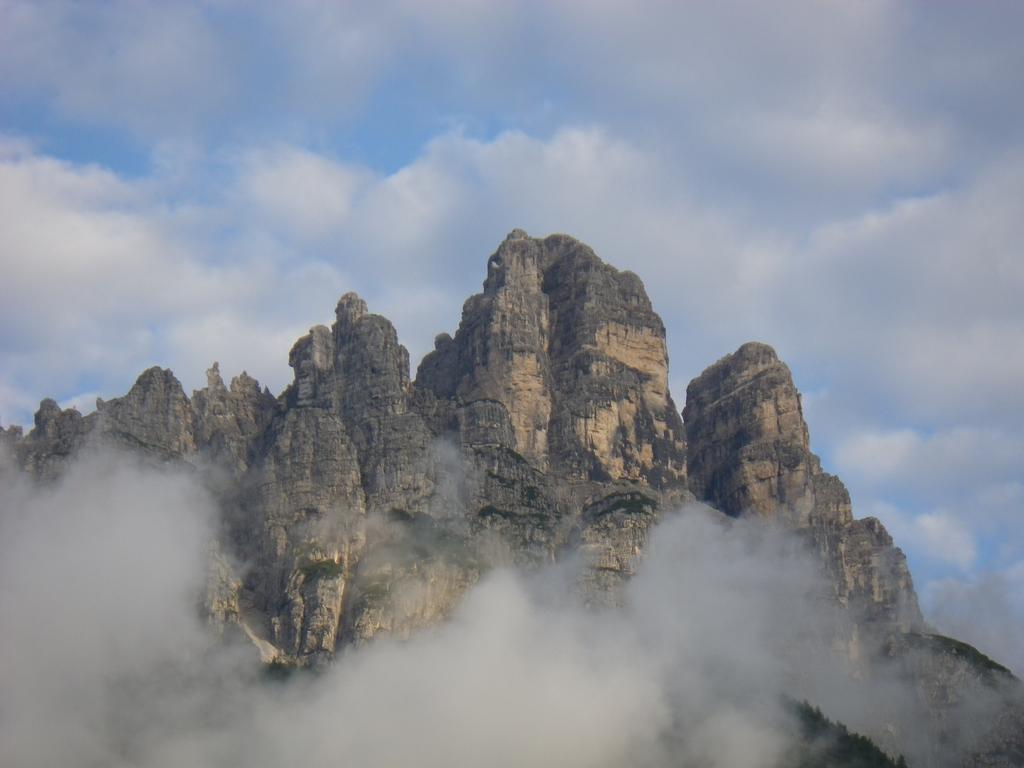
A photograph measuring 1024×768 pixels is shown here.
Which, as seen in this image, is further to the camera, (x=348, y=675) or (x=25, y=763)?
(x=348, y=675)

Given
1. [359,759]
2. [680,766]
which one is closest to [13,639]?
[359,759]

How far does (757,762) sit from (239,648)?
5391 centimetres

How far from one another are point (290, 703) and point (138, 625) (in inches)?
737

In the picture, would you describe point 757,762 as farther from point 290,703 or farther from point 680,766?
point 290,703

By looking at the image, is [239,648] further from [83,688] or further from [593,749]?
[593,749]

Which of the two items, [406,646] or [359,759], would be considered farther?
[406,646]

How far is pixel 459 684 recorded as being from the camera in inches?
7736

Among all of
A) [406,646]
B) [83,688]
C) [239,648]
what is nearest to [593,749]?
[406,646]

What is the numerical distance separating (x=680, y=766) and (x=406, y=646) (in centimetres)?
3033

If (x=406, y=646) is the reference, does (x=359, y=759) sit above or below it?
below

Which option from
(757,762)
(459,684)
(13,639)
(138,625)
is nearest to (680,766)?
(757,762)

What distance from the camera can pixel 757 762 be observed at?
198125mm

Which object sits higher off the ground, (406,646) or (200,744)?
(406,646)

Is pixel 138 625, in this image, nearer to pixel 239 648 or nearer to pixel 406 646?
pixel 239 648
